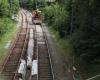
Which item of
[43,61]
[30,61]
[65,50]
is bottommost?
[65,50]

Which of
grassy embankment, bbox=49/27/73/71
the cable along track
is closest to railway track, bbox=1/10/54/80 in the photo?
the cable along track

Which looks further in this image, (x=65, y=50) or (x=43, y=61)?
(x=65, y=50)

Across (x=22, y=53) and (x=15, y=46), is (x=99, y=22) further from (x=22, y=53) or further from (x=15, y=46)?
(x=15, y=46)

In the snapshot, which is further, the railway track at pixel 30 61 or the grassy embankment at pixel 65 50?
the grassy embankment at pixel 65 50

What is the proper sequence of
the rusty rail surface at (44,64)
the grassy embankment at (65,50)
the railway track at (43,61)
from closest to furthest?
the rusty rail surface at (44,64) → the railway track at (43,61) → the grassy embankment at (65,50)

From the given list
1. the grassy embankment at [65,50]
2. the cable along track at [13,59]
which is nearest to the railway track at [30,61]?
the cable along track at [13,59]

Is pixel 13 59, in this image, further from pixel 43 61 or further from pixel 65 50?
pixel 65 50

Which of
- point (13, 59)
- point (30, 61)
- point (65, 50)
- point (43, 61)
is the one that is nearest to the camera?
point (30, 61)

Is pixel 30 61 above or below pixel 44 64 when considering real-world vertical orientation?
above

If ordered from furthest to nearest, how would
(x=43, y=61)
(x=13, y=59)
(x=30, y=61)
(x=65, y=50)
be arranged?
(x=65, y=50) < (x=13, y=59) < (x=43, y=61) < (x=30, y=61)

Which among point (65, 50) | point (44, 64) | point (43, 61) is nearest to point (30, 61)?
point (44, 64)

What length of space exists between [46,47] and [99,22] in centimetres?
1562

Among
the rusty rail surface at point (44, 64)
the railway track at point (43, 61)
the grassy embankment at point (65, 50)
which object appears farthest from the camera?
the grassy embankment at point (65, 50)

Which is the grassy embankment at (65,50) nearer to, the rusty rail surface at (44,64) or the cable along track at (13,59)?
the rusty rail surface at (44,64)
